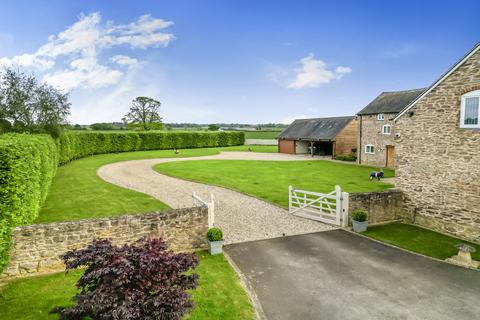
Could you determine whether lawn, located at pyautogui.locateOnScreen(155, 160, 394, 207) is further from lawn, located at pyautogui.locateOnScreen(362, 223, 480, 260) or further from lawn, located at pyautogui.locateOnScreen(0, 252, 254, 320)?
lawn, located at pyautogui.locateOnScreen(0, 252, 254, 320)

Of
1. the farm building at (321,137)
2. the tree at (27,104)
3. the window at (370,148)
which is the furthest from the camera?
the farm building at (321,137)

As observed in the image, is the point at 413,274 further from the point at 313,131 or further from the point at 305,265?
the point at 313,131

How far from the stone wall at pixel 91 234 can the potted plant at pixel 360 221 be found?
765cm

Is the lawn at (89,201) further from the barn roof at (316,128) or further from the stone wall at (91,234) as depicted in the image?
the barn roof at (316,128)

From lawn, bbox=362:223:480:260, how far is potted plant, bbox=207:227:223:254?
7425 mm

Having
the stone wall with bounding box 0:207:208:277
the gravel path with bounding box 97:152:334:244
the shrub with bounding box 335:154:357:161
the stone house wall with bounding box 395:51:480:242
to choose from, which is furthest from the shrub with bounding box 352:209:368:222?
the shrub with bounding box 335:154:357:161

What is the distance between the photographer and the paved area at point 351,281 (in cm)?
819

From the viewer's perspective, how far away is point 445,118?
14711 millimetres

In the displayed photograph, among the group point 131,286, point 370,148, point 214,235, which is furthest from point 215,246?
point 370,148

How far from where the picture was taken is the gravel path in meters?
14.6

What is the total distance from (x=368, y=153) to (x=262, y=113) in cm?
5194

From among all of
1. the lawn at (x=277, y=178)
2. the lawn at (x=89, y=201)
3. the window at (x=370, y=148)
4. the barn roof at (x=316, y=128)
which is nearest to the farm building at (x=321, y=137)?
the barn roof at (x=316, y=128)

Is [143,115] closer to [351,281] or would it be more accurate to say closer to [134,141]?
[134,141]

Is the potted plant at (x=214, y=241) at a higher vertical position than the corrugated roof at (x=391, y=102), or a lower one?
lower
